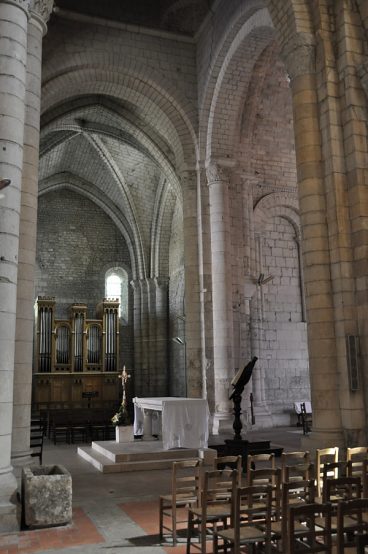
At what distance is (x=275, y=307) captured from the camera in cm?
1800

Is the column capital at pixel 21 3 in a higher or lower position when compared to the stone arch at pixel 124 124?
Answer: lower

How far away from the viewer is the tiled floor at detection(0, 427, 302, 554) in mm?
5635

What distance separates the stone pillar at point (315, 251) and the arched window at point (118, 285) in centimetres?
1764

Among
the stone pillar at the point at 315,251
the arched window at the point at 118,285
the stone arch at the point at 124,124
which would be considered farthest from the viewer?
the arched window at the point at 118,285

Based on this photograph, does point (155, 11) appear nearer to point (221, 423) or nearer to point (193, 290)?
point (193, 290)

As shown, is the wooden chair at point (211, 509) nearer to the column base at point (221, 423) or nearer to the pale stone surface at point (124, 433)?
the pale stone surface at point (124, 433)

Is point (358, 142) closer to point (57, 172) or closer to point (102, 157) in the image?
point (102, 157)

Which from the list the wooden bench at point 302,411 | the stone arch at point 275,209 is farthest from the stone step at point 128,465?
the stone arch at point 275,209

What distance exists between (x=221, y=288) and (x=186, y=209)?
2.94 metres

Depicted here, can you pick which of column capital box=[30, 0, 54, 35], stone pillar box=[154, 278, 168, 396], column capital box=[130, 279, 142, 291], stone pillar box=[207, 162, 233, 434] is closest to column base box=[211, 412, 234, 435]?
stone pillar box=[207, 162, 233, 434]

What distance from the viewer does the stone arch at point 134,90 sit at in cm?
1608

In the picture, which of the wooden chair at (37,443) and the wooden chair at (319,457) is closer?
the wooden chair at (319,457)

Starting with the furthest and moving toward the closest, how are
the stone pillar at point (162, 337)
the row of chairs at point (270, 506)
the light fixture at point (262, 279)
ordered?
the stone pillar at point (162, 337) < the light fixture at point (262, 279) < the row of chairs at point (270, 506)

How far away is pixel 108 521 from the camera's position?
669cm
